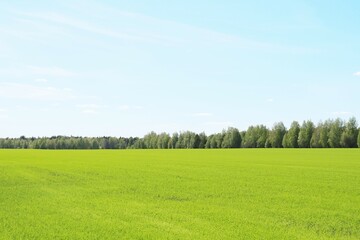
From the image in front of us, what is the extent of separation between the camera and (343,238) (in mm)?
10672

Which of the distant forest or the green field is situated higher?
the distant forest

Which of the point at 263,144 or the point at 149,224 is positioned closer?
the point at 149,224

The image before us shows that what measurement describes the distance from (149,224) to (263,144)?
108880mm

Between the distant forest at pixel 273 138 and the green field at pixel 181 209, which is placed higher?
the distant forest at pixel 273 138

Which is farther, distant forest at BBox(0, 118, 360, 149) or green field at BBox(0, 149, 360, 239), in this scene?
distant forest at BBox(0, 118, 360, 149)

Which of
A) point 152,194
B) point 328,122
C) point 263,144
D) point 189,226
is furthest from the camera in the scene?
point 263,144

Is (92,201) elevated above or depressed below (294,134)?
below

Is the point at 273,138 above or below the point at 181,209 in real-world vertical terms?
above

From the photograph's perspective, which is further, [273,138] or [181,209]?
[273,138]

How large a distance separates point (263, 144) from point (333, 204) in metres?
105

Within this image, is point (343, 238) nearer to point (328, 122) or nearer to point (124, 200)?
point (124, 200)

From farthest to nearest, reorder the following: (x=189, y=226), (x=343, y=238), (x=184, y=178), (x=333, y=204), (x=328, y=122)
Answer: (x=328, y=122)
(x=184, y=178)
(x=333, y=204)
(x=189, y=226)
(x=343, y=238)

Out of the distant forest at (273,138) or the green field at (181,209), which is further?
the distant forest at (273,138)

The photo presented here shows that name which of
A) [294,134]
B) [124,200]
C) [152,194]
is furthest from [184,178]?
[294,134]
